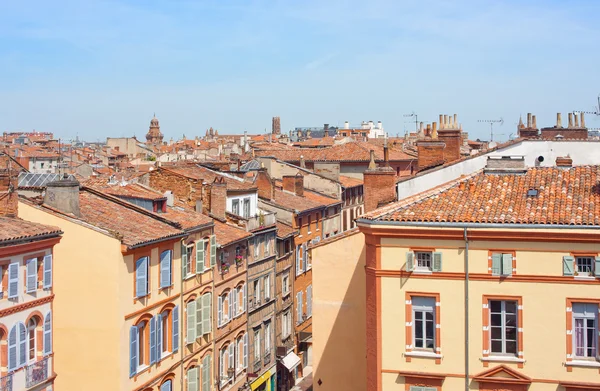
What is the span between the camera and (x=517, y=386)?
25625mm

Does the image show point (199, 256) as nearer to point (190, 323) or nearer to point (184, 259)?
point (184, 259)

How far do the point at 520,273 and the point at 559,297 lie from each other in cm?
128

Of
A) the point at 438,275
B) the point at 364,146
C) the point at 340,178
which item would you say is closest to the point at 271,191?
the point at 340,178

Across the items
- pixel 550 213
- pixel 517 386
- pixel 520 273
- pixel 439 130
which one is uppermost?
pixel 439 130

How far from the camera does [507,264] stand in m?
25.8

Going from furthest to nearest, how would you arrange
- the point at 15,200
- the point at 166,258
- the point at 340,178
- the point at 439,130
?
the point at 340,178 < the point at 439,130 < the point at 166,258 < the point at 15,200

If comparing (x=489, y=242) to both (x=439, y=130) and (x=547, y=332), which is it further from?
(x=439, y=130)

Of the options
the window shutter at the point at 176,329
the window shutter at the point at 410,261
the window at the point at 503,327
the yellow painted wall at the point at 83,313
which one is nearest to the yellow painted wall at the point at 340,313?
the window shutter at the point at 410,261

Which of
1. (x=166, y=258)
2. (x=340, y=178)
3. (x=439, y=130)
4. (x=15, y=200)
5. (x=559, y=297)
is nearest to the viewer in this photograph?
(x=559, y=297)

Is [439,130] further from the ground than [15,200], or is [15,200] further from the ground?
[439,130]

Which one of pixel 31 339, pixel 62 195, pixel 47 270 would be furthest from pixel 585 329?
pixel 62 195

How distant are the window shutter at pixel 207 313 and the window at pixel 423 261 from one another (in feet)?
59.9

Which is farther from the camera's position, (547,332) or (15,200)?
(15,200)

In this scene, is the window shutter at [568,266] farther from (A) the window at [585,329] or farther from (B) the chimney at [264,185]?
(B) the chimney at [264,185]
